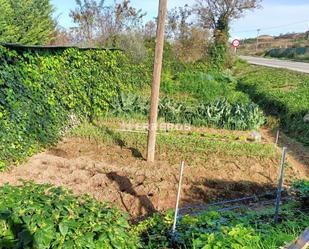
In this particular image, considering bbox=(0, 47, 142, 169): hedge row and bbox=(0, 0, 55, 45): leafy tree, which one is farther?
bbox=(0, 0, 55, 45): leafy tree

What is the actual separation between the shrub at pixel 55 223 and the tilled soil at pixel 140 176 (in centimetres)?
208

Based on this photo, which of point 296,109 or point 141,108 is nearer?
point 141,108

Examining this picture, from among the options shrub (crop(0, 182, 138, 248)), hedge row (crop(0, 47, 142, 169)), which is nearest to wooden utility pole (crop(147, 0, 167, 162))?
hedge row (crop(0, 47, 142, 169))

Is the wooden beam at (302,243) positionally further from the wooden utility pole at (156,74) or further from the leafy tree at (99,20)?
the leafy tree at (99,20)

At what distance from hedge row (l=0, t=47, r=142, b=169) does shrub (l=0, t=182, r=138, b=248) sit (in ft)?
9.57

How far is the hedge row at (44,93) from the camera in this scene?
5.32 m

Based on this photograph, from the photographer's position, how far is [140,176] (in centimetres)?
566

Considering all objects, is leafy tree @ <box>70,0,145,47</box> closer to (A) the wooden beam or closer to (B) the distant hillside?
(A) the wooden beam

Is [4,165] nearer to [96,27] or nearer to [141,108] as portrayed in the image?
[141,108]

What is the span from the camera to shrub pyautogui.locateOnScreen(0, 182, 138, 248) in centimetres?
223

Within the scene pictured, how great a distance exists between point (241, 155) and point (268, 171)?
26.6 inches

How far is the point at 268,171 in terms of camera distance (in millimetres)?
6250

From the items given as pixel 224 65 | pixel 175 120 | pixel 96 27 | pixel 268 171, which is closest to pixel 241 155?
pixel 268 171

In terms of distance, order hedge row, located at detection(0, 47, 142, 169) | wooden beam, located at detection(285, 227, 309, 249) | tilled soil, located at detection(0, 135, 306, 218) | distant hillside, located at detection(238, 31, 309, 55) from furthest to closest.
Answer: distant hillside, located at detection(238, 31, 309, 55)
hedge row, located at detection(0, 47, 142, 169)
tilled soil, located at detection(0, 135, 306, 218)
wooden beam, located at detection(285, 227, 309, 249)
